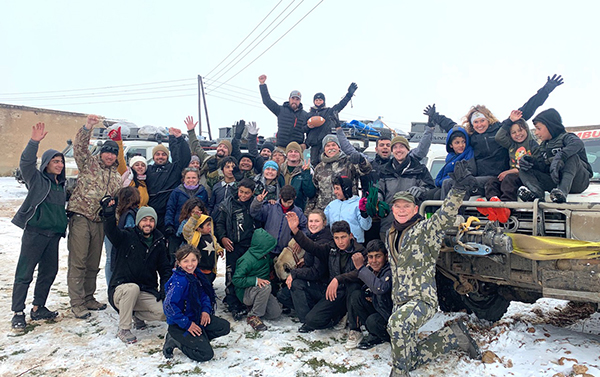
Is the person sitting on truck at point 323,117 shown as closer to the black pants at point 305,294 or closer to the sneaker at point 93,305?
the black pants at point 305,294

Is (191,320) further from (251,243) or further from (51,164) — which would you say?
(51,164)

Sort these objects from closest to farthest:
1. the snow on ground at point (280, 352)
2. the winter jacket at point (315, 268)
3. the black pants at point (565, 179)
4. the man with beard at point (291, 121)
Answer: the snow on ground at point (280, 352) < the black pants at point (565, 179) < the winter jacket at point (315, 268) < the man with beard at point (291, 121)

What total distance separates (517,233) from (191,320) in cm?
285

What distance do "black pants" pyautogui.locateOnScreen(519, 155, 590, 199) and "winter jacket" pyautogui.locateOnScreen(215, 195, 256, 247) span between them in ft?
9.44

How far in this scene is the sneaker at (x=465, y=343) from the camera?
346cm

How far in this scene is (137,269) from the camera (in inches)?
167

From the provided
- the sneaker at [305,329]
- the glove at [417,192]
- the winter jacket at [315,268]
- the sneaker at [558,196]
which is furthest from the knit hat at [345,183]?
the sneaker at [558,196]

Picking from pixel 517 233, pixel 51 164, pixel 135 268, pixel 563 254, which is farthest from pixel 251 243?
pixel 563 254

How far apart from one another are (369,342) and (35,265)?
11.5 feet

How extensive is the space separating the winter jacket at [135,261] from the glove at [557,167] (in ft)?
12.3

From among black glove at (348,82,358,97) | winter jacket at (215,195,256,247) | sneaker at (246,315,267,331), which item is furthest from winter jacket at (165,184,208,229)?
black glove at (348,82,358,97)

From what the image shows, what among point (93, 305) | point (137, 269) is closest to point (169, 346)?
point (137, 269)

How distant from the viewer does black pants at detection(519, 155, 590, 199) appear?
3.50m

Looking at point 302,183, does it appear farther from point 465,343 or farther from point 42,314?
point 42,314
